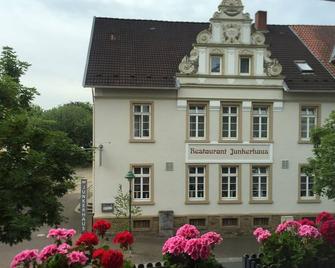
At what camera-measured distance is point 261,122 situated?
79.0 feet

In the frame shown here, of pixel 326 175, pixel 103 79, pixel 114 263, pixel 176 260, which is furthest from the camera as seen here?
pixel 103 79

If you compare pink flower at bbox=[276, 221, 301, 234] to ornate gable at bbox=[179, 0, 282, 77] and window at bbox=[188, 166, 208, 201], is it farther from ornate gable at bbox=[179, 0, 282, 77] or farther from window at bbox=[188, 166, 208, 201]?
Answer: ornate gable at bbox=[179, 0, 282, 77]

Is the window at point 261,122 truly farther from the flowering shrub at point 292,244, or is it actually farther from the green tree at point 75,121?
the green tree at point 75,121

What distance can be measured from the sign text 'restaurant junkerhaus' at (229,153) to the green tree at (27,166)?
44.1 feet

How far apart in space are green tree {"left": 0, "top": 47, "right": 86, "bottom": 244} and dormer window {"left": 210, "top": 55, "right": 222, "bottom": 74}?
46.5 ft

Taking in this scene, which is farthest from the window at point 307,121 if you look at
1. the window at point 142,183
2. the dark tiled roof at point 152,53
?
the window at point 142,183

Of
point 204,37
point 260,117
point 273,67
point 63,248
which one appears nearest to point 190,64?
point 204,37

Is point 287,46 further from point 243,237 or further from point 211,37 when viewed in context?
point 243,237

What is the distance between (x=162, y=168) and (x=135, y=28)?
25.6 feet

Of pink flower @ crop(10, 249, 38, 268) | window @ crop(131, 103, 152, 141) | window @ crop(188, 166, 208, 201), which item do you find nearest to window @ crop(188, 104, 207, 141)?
window @ crop(188, 166, 208, 201)

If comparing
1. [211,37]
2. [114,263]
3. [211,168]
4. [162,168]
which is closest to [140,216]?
[162,168]

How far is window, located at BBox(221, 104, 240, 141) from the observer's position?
2380 centimetres

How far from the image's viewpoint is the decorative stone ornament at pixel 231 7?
929 inches

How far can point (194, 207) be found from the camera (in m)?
23.7
